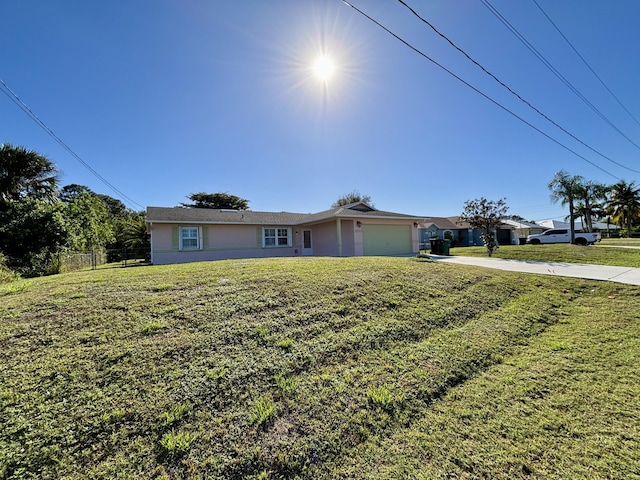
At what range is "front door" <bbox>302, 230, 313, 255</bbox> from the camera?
18500 mm

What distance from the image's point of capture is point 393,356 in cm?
359

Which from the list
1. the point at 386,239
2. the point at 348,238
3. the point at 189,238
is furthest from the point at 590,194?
the point at 189,238

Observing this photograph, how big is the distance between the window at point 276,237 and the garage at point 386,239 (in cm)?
511

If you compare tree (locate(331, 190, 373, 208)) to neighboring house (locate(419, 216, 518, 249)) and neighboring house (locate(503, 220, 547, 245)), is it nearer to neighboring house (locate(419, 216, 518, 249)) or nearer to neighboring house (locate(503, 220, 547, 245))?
neighboring house (locate(419, 216, 518, 249))

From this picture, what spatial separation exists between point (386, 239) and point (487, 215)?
19.8 ft

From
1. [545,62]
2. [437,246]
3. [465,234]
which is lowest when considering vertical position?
[437,246]

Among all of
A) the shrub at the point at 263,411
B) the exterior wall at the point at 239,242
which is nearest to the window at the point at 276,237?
the exterior wall at the point at 239,242

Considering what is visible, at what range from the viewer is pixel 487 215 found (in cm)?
1574

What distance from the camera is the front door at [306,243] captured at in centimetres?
1850

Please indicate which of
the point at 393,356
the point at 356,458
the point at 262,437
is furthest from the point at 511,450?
the point at 262,437

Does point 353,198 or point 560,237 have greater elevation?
point 353,198

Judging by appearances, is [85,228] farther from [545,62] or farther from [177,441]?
[545,62]

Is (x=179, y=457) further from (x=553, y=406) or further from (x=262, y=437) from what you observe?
(x=553, y=406)

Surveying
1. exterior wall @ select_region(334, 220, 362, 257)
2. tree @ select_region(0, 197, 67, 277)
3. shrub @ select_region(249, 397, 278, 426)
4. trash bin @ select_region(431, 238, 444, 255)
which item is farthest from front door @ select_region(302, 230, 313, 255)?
shrub @ select_region(249, 397, 278, 426)
